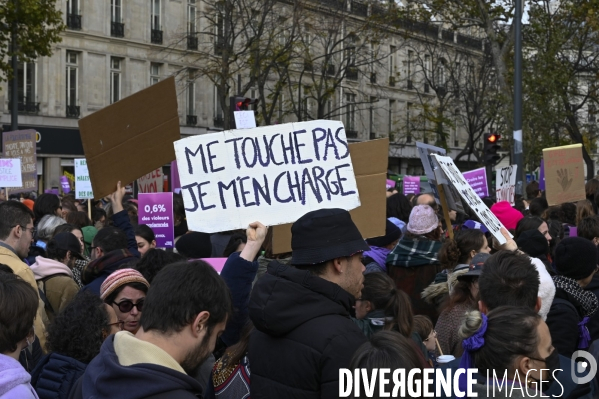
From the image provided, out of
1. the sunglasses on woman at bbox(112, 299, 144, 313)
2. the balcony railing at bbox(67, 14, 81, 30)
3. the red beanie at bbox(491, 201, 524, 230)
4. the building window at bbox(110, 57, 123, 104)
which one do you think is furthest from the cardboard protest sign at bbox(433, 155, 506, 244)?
the building window at bbox(110, 57, 123, 104)

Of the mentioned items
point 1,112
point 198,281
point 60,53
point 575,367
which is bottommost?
point 575,367

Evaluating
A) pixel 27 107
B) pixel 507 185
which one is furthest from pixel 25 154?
pixel 27 107

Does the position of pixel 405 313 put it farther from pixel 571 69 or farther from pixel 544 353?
pixel 571 69

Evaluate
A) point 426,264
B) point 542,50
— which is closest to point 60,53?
point 542,50

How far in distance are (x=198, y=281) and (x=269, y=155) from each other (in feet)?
6.25

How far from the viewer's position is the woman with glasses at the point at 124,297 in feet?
14.5

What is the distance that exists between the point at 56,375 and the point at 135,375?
48.1 inches

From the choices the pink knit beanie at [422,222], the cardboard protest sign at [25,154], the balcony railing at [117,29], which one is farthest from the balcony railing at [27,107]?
the pink knit beanie at [422,222]

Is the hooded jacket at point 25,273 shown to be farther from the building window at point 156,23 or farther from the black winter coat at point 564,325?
the building window at point 156,23

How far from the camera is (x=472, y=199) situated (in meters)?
5.36

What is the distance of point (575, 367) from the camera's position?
11.3 feet

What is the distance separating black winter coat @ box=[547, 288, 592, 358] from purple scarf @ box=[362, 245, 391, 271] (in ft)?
5.90

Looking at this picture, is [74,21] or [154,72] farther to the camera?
[154,72]

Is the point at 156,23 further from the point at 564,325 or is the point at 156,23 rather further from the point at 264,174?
the point at 564,325
